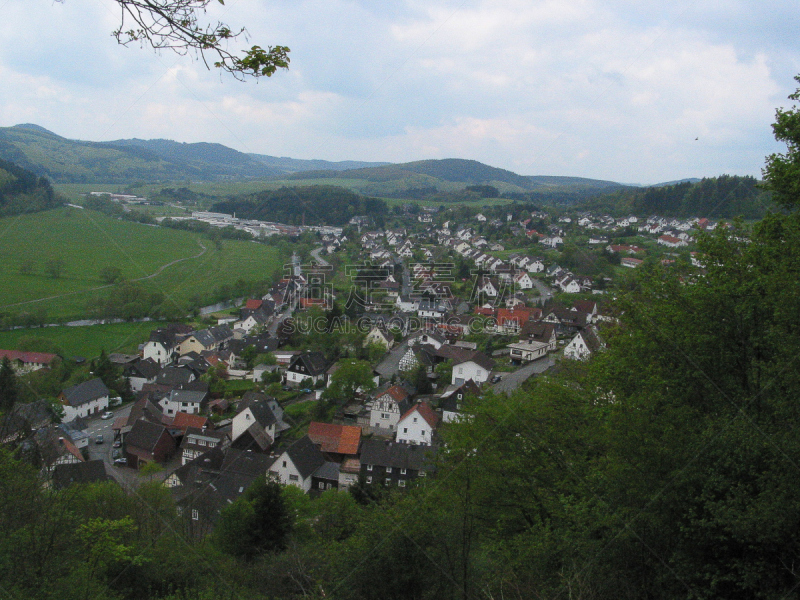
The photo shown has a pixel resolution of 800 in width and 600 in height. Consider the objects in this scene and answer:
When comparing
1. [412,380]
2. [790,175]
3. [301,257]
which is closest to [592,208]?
[301,257]

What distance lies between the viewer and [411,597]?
13.6 ft

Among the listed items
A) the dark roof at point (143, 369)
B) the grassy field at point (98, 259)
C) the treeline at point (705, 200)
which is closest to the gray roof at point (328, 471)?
the dark roof at point (143, 369)

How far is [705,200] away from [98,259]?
4787cm

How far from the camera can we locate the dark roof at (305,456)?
12.6m

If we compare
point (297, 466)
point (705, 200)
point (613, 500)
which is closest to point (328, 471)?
point (297, 466)

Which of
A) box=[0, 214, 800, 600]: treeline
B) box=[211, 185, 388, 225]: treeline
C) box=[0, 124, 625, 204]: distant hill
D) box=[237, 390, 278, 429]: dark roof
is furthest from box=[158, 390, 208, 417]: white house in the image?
box=[0, 124, 625, 204]: distant hill

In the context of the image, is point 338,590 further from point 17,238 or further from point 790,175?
point 17,238

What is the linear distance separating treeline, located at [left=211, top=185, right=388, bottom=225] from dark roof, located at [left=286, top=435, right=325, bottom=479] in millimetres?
48137

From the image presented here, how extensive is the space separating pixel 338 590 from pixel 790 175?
497 centimetres

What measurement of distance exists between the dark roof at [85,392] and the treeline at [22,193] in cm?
3243

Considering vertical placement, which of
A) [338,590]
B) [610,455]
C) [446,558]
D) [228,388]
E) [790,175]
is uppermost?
[790,175]

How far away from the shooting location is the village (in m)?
12.6

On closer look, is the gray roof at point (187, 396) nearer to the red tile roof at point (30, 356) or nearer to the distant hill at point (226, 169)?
the red tile roof at point (30, 356)

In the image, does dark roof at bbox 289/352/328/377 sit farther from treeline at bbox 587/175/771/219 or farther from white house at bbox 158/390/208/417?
treeline at bbox 587/175/771/219
